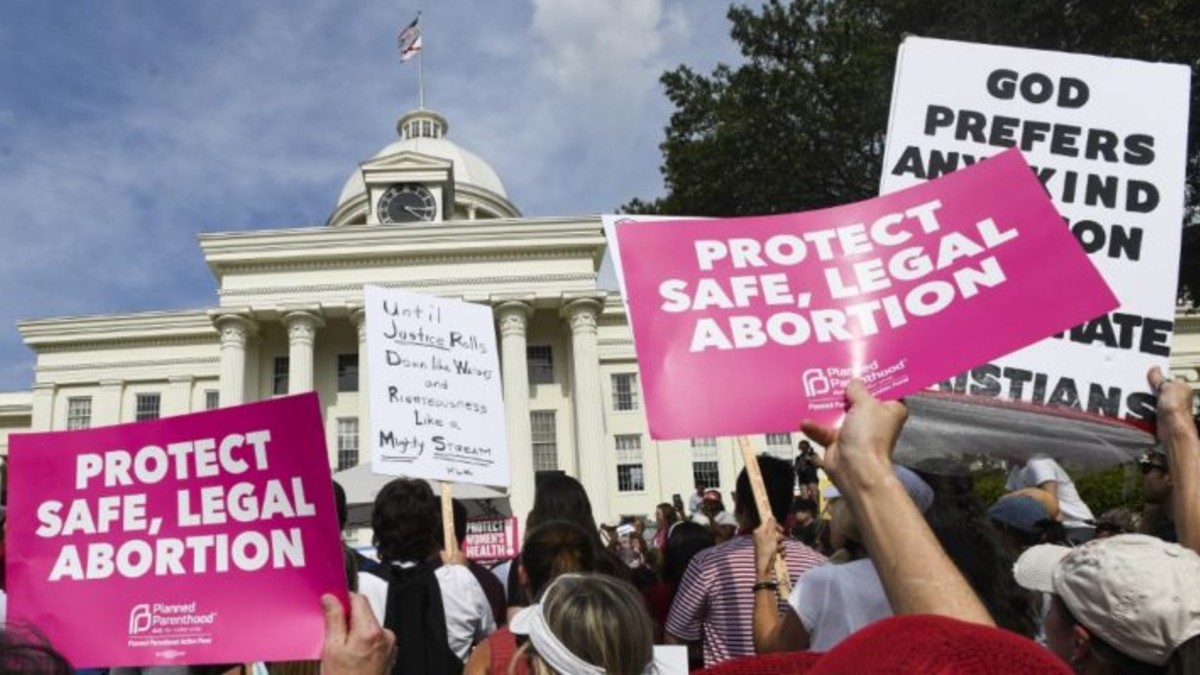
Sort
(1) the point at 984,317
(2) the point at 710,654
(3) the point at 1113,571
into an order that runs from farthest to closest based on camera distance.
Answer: (2) the point at 710,654 → (1) the point at 984,317 → (3) the point at 1113,571

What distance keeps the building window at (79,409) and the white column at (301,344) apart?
36.0ft

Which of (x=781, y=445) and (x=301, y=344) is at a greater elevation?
(x=301, y=344)

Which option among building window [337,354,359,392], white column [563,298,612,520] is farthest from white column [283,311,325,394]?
white column [563,298,612,520]

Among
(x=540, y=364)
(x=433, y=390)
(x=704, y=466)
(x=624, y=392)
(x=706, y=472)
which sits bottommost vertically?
(x=433, y=390)

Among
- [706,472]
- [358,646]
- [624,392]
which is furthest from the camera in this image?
[624,392]

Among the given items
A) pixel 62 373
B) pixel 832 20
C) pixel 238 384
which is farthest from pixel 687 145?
pixel 62 373

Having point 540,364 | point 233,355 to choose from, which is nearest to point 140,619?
point 233,355

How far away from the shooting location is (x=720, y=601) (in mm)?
3658

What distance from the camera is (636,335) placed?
2.66 metres

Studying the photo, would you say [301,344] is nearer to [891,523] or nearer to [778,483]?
[778,483]

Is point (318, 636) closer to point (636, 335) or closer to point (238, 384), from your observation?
point (636, 335)

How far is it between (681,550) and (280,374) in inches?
1447

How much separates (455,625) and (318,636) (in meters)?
1.71

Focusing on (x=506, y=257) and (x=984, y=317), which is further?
(x=506, y=257)
